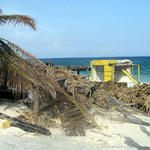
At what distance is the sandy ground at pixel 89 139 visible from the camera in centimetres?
488

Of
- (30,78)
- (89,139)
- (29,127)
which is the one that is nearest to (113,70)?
(89,139)

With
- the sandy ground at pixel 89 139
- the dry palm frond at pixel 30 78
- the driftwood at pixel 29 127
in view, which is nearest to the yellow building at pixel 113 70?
the sandy ground at pixel 89 139

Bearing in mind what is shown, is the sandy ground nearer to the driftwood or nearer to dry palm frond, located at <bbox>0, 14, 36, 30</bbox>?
the driftwood

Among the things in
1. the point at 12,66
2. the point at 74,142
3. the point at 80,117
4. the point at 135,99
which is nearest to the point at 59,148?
the point at 74,142

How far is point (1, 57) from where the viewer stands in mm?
5621

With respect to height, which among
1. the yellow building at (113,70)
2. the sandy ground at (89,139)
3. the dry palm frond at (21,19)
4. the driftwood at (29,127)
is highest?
the dry palm frond at (21,19)

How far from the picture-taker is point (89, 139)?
561cm

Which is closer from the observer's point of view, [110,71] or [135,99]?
[135,99]

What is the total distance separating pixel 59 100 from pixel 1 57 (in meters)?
1.87

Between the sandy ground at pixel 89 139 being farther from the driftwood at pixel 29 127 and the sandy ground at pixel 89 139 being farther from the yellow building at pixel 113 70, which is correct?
the yellow building at pixel 113 70

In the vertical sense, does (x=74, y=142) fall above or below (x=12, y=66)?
below

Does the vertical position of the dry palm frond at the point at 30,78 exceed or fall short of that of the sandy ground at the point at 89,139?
it exceeds it

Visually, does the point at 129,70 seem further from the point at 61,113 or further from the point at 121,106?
the point at 61,113

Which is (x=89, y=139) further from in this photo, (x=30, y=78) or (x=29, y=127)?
(x=30, y=78)
